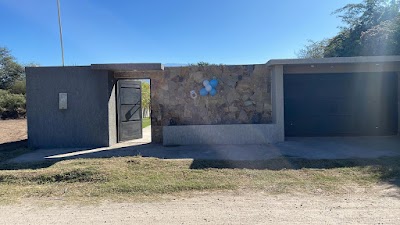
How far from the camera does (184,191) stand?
496 centimetres

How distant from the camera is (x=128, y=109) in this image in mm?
11281

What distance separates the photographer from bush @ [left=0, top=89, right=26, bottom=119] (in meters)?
19.3

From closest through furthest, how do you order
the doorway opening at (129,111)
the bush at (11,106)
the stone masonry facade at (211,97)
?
the stone masonry facade at (211,97), the doorway opening at (129,111), the bush at (11,106)

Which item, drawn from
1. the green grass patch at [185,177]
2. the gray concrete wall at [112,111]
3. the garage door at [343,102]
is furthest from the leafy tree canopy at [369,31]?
the gray concrete wall at [112,111]

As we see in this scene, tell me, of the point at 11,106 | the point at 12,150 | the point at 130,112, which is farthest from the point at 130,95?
the point at 11,106

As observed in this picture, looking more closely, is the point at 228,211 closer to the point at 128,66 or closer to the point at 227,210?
the point at 227,210

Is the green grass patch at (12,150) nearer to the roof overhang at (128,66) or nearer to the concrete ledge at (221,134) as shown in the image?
the roof overhang at (128,66)

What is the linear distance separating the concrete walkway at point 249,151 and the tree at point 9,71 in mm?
20102

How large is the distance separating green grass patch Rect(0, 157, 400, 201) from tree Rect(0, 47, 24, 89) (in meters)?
22.3

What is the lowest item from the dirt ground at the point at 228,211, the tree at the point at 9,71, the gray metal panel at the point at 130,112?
the dirt ground at the point at 228,211

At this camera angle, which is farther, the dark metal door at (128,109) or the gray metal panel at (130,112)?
the gray metal panel at (130,112)

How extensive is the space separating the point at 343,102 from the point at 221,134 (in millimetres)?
5108

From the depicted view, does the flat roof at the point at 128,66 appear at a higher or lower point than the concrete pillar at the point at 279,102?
higher

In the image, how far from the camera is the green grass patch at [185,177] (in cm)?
500
